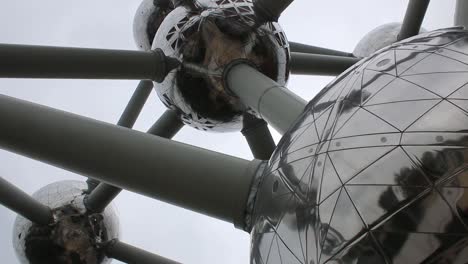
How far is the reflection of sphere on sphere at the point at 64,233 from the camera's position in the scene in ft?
26.4

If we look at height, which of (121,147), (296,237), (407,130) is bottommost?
(296,237)

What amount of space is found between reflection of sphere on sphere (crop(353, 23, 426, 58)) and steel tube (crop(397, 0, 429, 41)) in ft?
8.69

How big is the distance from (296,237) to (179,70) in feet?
14.1

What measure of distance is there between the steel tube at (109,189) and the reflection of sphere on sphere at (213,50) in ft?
3.56

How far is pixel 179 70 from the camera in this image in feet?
23.0

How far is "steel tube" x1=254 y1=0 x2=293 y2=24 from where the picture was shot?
679 centimetres

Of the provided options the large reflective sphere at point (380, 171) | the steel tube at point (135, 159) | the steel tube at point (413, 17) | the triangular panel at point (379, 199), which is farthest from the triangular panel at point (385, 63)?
the steel tube at point (413, 17)

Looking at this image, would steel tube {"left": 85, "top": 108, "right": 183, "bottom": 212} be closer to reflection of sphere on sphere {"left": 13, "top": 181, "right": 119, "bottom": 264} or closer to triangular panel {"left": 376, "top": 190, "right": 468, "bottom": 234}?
reflection of sphere on sphere {"left": 13, "top": 181, "right": 119, "bottom": 264}

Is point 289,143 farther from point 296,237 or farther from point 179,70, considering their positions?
point 179,70

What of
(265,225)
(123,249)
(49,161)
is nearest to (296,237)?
(265,225)

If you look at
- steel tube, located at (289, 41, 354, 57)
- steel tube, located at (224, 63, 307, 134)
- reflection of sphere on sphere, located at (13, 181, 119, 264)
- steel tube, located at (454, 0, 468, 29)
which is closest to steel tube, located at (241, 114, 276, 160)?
steel tube, located at (224, 63, 307, 134)

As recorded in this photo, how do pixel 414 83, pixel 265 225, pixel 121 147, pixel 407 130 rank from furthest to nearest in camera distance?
pixel 121 147 < pixel 265 225 < pixel 414 83 < pixel 407 130

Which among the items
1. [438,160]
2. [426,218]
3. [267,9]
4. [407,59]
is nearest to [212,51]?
[267,9]

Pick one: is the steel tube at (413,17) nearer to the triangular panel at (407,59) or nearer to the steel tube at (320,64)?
the steel tube at (320,64)
